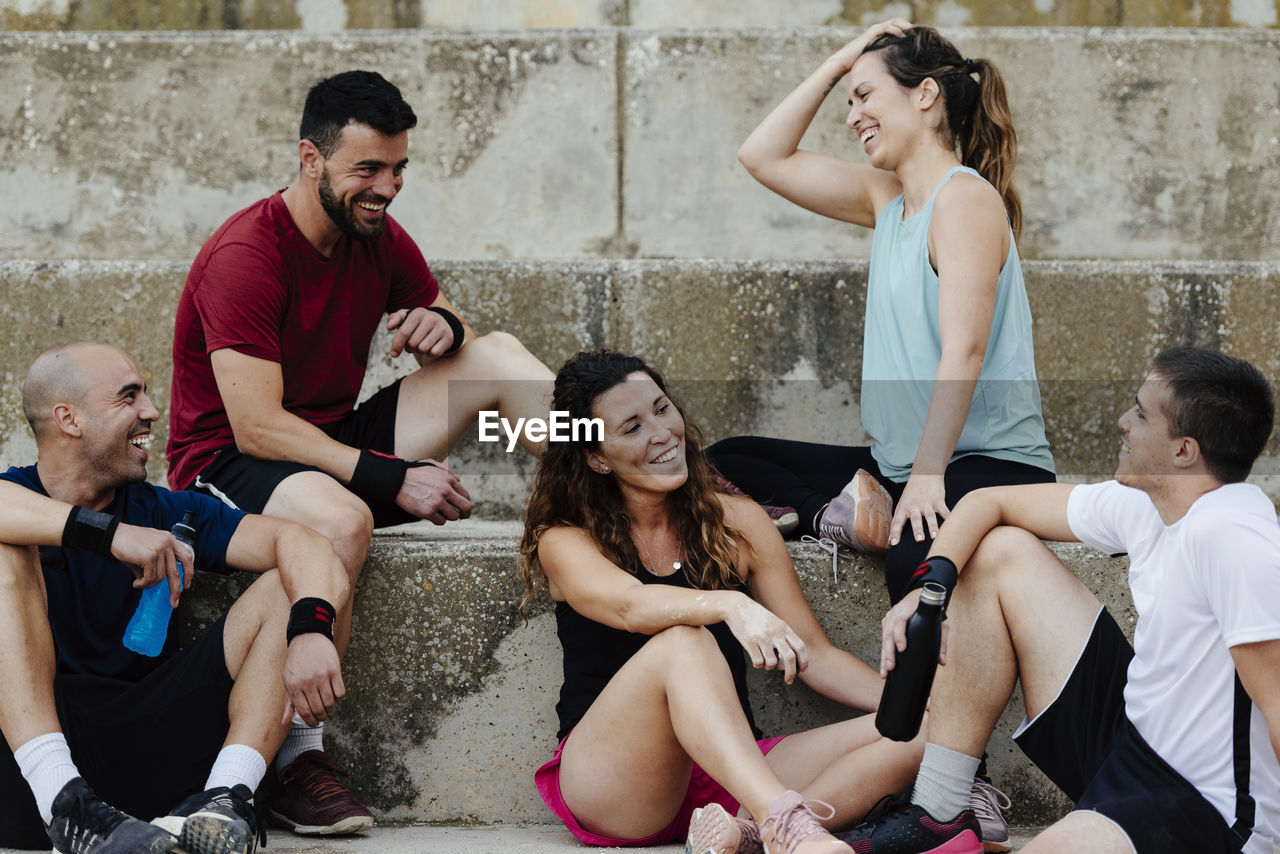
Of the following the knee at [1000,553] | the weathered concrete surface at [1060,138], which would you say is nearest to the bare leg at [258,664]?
the knee at [1000,553]

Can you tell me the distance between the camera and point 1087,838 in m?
2.01

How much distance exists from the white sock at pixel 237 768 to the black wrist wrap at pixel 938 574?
1203 millimetres

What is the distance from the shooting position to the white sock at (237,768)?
2.34 m

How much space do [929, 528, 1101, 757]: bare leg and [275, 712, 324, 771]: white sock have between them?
1.21 meters

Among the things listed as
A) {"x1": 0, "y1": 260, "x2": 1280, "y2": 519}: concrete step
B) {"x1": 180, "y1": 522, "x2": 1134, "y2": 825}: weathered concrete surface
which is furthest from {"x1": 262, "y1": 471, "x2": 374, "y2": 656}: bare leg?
{"x1": 0, "y1": 260, "x2": 1280, "y2": 519}: concrete step

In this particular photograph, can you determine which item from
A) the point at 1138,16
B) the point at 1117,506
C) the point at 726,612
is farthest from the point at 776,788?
the point at 1138,16

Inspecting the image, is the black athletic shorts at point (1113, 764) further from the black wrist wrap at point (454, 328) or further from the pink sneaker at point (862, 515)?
the black wrist wrap at point (454, 328)

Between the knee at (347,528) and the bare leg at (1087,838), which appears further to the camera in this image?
the knee at (347,528)

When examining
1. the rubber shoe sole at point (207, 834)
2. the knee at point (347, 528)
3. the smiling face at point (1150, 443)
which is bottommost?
the rubber shoe sole at point (207, 834)

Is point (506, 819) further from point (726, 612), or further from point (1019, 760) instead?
point (1019, 760)

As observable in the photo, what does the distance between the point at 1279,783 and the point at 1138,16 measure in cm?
364

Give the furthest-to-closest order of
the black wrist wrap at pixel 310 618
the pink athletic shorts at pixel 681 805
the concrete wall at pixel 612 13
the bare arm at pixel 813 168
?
the concrete wall at pixel 612 13 → the bare arm at pixel 813 168 → the pink athletic shorts at pixel 681 805 → the black wrist wrap at pixel 310 618

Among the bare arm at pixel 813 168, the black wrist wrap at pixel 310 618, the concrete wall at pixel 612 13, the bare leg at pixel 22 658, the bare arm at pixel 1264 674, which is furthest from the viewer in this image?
the concrete wall at pixel 612 13

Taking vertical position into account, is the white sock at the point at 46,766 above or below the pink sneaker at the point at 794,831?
above
